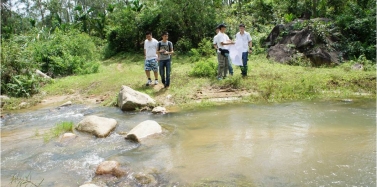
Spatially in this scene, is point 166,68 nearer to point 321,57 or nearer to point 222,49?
point 222,49

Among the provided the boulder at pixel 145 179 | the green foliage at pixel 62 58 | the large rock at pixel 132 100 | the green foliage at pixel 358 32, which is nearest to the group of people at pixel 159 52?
the large rock at pixel 132 100

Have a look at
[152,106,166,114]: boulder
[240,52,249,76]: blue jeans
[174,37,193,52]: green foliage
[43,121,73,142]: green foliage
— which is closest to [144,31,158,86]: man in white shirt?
[152,106,166,114]: boulder

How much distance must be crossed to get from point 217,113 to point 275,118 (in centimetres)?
131

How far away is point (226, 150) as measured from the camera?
4578 mm

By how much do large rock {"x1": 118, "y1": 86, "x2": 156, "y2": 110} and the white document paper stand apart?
10.5 feet

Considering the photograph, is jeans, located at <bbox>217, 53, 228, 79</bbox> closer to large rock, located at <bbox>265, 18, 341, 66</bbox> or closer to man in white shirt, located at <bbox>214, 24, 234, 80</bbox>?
man in white shirt, located at <bbox>214, 24, 234, 80</bbox>

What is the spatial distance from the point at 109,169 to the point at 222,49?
6020 millimetres

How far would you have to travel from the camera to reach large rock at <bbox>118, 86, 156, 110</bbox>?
751cm

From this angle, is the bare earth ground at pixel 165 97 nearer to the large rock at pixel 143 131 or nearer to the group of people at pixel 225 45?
the group of people at pixel 225 45

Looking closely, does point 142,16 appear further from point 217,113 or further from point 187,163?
point 187,163

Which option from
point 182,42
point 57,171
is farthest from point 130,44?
point 57,171

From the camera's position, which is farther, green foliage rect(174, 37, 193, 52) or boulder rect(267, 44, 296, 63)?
green foliage rect(174, 37, 193, 52)

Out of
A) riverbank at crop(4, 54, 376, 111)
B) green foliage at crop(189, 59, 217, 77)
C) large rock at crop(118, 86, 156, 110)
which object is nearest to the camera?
large rock at crop(118, 86, 156, 110)

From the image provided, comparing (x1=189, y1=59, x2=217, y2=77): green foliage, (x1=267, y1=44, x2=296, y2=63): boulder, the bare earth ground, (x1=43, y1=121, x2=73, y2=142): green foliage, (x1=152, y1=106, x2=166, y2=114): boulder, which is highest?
(x1=267, y1=44, x2=296, y2=63): boulder
